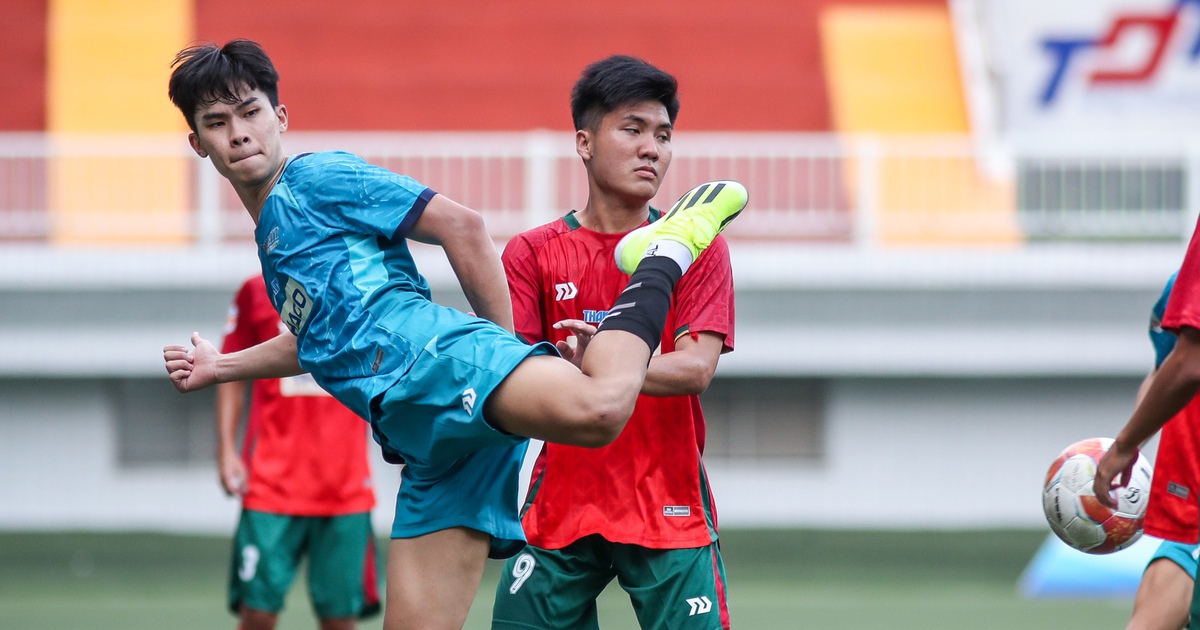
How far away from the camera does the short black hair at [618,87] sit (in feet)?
12.0

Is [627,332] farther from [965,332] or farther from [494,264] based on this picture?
[965,332]

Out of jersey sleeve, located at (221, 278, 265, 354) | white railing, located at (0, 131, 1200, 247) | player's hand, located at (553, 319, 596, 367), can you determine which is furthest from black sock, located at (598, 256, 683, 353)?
white railing, located at (0, 131, 1200, 247)

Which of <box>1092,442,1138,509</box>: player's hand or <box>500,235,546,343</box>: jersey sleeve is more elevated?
<box>500,235,546,343</box>: jersey sleeve

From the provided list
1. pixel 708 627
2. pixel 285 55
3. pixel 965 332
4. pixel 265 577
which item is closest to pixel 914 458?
pixel 965 332

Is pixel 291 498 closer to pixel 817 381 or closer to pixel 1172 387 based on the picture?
pixel 1172 387

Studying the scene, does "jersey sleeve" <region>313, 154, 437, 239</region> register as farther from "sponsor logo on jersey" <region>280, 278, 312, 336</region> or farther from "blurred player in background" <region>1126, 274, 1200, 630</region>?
"blurred player in background" <region>1126, 274, 1200, 630</region>

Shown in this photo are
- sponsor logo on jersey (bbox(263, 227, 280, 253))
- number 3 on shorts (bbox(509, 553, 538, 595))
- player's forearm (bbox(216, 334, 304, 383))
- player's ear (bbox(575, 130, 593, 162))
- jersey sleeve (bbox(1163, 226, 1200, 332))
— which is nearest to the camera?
jersey sleeve (bbox(1163, 226, 1200, 332))

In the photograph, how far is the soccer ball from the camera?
13.3ft

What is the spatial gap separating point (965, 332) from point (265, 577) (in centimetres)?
575

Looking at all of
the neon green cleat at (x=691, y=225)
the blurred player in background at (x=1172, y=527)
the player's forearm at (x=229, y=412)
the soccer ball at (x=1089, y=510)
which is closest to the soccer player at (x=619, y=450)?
the neon green cleat at (x=691, y=225)

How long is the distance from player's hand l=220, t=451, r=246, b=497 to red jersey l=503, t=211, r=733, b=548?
232 cm

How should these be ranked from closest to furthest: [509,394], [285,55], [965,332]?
1. [509,394]
2. [965,332]
3. [285,55]

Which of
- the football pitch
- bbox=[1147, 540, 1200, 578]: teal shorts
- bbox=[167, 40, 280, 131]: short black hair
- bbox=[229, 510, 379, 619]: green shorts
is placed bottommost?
the football pitch

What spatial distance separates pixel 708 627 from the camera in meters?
3.54
